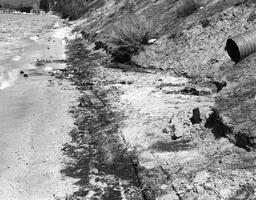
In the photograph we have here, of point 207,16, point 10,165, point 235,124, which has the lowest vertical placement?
point 10,165

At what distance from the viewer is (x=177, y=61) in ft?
53.2

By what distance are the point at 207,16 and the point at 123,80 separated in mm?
4463

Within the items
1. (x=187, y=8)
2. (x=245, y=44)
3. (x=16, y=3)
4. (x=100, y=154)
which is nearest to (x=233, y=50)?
(x=245, y=44)

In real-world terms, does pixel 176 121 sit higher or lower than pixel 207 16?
lower

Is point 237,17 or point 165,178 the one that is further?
point 237,17

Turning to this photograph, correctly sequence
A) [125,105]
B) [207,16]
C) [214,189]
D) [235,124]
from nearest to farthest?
[214,189], [235,124], [125,105], [207,16]

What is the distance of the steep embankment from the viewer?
7961 mm

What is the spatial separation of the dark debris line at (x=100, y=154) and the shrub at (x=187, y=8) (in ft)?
21.3

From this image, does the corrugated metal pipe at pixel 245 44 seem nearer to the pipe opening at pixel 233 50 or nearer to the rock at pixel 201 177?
the pipe opening at pixel 233 50

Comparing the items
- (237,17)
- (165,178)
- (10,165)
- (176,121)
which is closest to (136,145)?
(176,121)

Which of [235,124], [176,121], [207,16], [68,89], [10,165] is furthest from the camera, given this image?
[207,16]

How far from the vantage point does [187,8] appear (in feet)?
64.6

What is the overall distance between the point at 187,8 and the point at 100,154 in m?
Answer: 11.5

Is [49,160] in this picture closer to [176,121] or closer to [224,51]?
[176,121]
